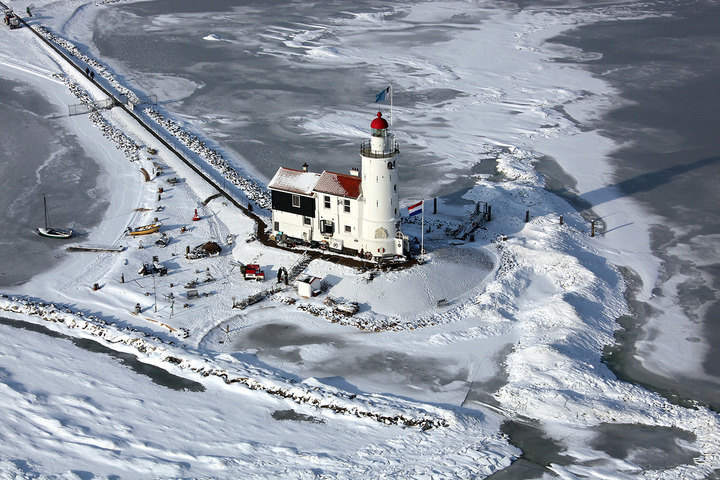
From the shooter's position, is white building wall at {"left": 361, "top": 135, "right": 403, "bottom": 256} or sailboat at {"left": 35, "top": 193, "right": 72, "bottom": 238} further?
sailboat at {"left": 35, "top": 193, "right": 72, "bottom": 238}

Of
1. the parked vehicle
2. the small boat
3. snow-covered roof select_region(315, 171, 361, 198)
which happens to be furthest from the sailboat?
snow-covered roof select_region(315, 171, 361, 198)

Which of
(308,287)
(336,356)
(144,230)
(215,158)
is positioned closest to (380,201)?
(308,287)

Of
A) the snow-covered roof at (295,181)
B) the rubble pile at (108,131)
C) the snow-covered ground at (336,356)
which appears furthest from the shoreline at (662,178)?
the rubble pile at (108,131)

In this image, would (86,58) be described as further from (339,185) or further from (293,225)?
(339,185)

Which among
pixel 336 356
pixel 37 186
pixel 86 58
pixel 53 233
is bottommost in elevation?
pixel 336 356

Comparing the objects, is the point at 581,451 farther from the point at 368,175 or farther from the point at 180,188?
the point at 180,188

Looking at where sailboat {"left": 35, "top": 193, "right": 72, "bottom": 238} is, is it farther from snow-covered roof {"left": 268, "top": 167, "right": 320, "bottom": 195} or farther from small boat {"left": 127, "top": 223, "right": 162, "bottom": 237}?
snow-covered roof {"left": 268, "top": 167, "right": 320, "bottom": 195}
